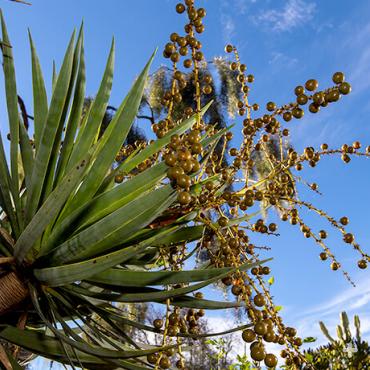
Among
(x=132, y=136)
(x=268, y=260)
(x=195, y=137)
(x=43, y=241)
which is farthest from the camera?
(x=132, y=136)

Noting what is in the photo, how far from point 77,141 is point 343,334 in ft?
18.4

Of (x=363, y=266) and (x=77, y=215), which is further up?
(x=77, y=215)

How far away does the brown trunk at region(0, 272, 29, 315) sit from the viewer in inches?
54.4

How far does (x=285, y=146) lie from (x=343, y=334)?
5382 mm

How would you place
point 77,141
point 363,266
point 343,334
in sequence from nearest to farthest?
point 363,266 < point 77,141 < point 343,334

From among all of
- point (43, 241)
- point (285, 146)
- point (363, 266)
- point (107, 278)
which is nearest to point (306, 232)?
point (363, 266)

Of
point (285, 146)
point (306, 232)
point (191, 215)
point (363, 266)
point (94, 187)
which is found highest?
point (285, 146)

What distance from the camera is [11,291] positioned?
1392 mm

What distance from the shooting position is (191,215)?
1.62 metres

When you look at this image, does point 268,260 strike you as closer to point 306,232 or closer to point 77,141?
point 306,232

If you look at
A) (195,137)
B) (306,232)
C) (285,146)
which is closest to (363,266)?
(306,232)

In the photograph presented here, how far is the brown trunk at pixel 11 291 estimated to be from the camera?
138 centimetres

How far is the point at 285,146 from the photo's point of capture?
1716 mm

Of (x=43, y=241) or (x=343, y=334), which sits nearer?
(x=43, y=241)
